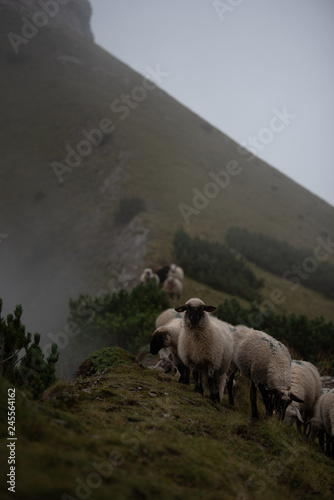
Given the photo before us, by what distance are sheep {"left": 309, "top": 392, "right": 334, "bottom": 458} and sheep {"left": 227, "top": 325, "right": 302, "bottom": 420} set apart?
1.19 metres

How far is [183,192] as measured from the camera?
39000mm

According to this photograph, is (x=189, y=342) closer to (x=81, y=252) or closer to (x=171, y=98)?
(x=81, y=252)

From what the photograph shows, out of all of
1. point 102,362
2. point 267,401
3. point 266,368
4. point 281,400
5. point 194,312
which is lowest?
point 102,362

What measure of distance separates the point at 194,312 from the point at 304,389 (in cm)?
325

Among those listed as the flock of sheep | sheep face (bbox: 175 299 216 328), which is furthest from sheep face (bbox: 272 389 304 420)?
sheep face (bbox: 175 299 216 328)

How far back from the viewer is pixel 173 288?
18.8m

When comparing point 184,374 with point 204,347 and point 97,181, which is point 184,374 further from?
point 97,181

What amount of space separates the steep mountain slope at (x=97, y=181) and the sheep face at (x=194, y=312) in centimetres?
1366

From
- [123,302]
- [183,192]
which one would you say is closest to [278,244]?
[183,192]

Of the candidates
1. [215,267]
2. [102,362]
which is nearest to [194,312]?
[102,362]

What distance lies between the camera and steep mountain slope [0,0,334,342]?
28281 millimetres

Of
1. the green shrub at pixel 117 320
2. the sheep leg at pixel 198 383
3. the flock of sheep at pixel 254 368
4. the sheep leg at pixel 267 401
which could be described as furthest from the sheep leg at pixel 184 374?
the green shrub at pixel 117 320

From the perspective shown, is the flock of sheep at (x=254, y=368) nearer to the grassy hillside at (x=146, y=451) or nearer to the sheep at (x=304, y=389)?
the sheep at (x=304, y=389)

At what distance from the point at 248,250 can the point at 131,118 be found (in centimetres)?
3523
